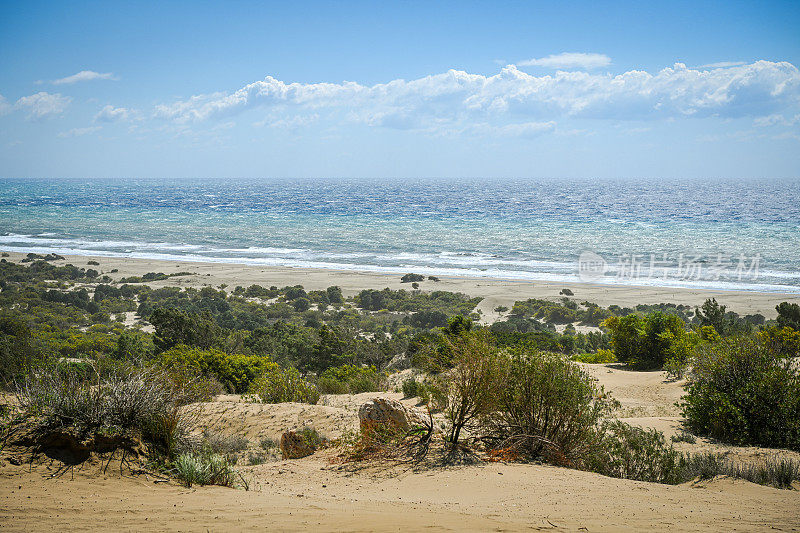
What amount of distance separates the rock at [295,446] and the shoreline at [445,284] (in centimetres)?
2075

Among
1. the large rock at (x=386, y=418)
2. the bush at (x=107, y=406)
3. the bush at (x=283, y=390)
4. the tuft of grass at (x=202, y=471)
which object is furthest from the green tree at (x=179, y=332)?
the tuft of grass at (x=202, y=471)

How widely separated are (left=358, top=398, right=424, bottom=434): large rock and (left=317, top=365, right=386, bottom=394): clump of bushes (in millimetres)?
6015

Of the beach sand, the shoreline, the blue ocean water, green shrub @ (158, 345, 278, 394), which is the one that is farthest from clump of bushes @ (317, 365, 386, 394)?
the blue ocean water

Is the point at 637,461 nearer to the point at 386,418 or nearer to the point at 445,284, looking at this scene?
the point at 386,418

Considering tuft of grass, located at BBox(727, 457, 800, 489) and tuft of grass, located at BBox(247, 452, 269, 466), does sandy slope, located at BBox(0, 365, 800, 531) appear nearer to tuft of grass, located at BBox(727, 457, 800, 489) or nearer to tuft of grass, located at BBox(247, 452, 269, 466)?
tuft of grass, located at BBox(247, 452, 269, 466)

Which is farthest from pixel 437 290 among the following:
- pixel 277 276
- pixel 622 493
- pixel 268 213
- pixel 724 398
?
pixel 268 213

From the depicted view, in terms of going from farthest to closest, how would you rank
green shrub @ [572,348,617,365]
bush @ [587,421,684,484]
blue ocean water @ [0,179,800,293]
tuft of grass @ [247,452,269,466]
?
blue ocean water @ [0,179,800,293] < green shrub @ [572,348,617,365] < tuft of grass @ [247,452,269,466] < bush @ [587,421,684,484]

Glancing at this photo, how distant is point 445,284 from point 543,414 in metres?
30.1

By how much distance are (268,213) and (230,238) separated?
96.0 feet

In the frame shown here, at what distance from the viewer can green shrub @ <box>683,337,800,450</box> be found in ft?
30.3

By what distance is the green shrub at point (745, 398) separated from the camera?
923 centimetres

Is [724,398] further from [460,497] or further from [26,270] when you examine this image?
[26,270]

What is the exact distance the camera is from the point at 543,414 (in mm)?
8594

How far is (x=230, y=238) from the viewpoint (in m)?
60.7
